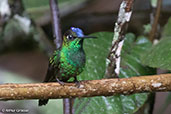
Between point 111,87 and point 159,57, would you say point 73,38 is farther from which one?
point 159,57

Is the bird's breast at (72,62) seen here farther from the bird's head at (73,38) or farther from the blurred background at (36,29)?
the blurred background at (36,29)

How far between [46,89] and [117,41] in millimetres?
637

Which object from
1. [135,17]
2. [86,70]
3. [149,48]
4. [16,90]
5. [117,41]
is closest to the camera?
[16,90]

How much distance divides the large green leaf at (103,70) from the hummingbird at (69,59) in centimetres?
14

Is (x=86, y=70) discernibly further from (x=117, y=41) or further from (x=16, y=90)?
(x=16, y=90)

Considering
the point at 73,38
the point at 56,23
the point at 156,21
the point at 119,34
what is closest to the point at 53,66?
the point at 73,38

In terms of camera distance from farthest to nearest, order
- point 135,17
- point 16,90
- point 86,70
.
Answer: point 135,17 → point 86,70 → point 16,90

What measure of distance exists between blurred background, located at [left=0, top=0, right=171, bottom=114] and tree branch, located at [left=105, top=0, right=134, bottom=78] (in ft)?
3.11

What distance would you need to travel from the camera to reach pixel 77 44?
2.37 m

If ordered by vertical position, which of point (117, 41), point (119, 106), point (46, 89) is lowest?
point (119, 106)

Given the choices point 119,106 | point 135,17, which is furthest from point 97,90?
point 135,17

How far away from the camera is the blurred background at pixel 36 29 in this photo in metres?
3.53

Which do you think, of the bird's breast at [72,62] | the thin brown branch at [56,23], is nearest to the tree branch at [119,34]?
the bird's breast at [72,62]

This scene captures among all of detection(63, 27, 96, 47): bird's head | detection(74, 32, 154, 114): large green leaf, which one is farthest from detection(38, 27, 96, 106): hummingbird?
detection(74, 32, 154, 114): large green leaf
